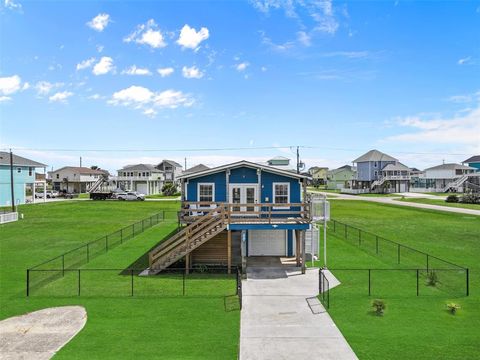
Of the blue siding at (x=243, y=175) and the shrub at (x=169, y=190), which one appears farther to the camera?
the shrub at (x=169, y=190)

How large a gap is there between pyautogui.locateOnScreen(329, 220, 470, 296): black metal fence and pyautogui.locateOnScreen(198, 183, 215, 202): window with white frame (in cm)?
1064

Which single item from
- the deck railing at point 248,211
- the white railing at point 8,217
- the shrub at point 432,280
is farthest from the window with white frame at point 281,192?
the white railing at point 8,217

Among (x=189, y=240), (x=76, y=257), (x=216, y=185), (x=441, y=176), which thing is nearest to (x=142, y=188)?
(x=76, y=257)

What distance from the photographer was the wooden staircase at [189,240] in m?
21.4

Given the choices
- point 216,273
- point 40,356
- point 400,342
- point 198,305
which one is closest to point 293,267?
point 216,273

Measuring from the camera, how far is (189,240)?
21.6m

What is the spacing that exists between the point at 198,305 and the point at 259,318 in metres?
2.86

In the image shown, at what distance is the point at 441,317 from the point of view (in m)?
14.5

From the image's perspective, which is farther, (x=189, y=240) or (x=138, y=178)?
(x=138, y=178)

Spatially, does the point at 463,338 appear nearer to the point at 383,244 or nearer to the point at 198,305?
the point at 198,305

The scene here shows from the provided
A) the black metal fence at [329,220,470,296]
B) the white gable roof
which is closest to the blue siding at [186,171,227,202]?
the white gable roof

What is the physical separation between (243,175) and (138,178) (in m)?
72.3

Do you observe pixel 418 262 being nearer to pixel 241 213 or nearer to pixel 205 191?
pixel 241 213

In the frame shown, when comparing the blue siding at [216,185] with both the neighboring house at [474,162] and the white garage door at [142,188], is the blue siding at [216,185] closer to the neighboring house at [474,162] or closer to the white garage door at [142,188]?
the white garage door at [142,188]
